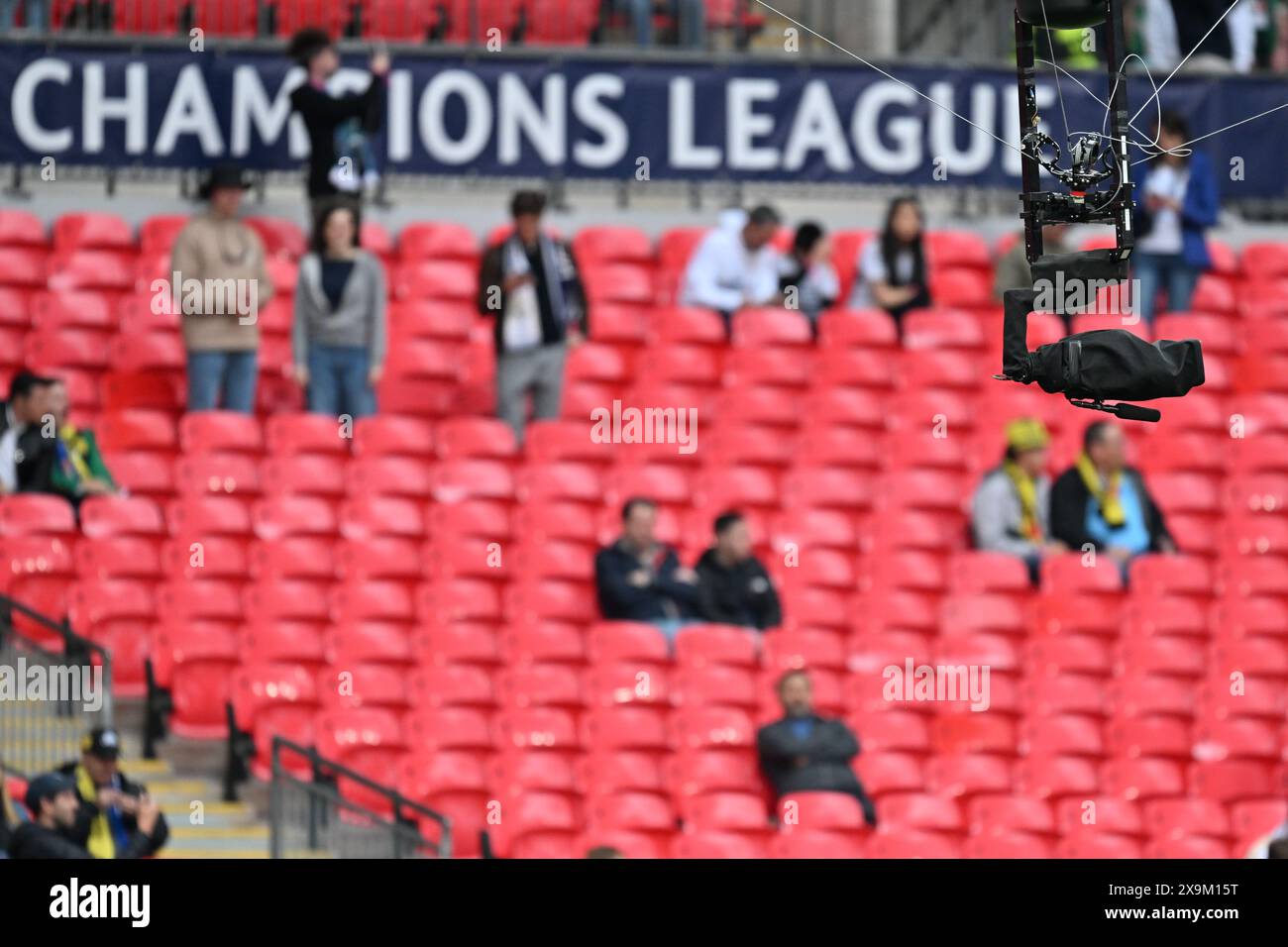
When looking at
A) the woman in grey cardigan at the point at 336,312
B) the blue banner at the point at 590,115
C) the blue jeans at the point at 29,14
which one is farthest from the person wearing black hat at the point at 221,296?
the blue jeans at the point at 29,14

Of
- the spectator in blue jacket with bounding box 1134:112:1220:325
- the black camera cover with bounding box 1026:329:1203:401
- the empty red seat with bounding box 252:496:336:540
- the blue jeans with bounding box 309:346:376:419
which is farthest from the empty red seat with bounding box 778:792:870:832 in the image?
the black camera cover with bounding box 1026:329:1203:401

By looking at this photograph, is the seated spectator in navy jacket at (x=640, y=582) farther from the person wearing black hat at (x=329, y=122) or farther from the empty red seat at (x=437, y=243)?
the person wearing black hat at (x=329, y=122)

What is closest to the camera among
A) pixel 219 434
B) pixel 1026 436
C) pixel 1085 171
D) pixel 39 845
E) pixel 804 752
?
pixel 1085 171

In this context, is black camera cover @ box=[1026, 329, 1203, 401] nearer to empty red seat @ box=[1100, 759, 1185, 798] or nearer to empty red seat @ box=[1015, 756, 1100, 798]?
empty red seat @ box=[1015, 756, 1100, 798]

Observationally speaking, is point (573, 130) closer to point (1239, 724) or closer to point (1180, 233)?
point (1180, 233)

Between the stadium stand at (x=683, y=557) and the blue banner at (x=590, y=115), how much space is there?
2.32ft

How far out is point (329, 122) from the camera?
19.6 m

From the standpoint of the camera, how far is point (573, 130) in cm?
2078

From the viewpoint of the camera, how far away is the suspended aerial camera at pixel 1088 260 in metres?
11.5

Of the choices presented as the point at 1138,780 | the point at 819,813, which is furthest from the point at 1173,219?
the point at 819,813

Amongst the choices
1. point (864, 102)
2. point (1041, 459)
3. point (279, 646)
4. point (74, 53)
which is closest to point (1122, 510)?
point (1041, 459)

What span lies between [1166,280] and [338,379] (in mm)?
5569

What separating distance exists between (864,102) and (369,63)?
10.4ft

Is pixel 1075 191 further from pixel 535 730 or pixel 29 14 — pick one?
pixel 29 14
